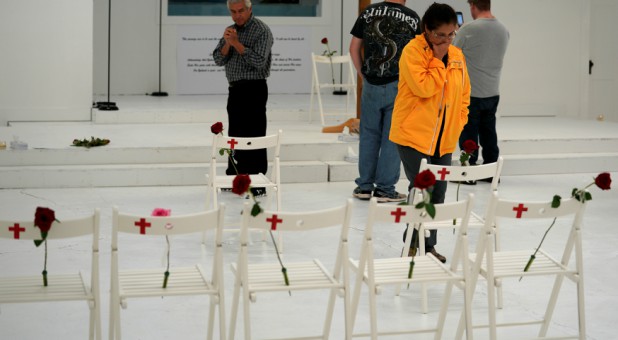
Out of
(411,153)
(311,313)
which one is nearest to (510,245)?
(411,153)

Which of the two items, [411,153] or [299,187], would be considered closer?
[411,153]

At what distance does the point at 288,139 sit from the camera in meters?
9.59

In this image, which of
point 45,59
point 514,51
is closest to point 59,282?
point 45,59

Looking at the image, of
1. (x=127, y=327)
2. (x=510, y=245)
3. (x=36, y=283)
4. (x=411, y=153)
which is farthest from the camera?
(x=510, y=245)

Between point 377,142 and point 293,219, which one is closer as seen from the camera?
point 293,219

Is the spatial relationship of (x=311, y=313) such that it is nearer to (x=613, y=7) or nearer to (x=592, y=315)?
(x=592, y=315)

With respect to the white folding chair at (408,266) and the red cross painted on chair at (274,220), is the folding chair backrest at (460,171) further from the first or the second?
the red cross painted on chair at (274,220)

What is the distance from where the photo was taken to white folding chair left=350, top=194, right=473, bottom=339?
13.7 feet

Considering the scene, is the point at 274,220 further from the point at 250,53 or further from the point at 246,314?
the point at 250,53

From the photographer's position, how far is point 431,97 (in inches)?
211

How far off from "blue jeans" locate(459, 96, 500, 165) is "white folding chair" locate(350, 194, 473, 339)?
13.8 ft

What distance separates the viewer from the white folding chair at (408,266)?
4180 millimetres

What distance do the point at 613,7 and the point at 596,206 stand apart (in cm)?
584

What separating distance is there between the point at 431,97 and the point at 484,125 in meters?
3.46
